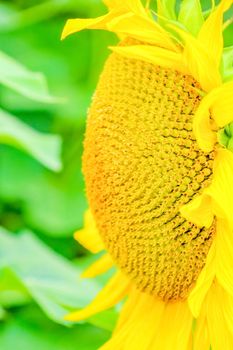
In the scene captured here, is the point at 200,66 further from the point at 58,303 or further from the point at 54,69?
the point at 54,69

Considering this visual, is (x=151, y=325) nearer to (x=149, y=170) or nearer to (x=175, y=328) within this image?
(x=175, y=328)

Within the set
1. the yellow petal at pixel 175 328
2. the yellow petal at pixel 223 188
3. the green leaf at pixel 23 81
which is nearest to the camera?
the yellow petal at pixel 223 188

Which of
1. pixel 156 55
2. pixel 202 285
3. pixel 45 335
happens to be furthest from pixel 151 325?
pixel 45 335

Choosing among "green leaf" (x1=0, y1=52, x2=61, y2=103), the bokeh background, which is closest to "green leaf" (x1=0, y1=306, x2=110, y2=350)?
the bokeh background

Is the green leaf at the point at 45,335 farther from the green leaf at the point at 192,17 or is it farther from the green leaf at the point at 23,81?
the green leaf at the point at 192,17

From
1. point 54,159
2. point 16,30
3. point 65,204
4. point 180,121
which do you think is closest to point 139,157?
point 180,121

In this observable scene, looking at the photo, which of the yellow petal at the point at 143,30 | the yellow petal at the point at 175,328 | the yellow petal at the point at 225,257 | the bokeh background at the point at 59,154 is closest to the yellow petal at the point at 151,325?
the yellow petal at the point at 175,328

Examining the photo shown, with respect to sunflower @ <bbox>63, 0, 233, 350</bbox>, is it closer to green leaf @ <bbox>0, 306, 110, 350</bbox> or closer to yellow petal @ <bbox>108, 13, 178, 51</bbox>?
yellow petal @ <bbox>108, 13, 178, 51</bbox>
